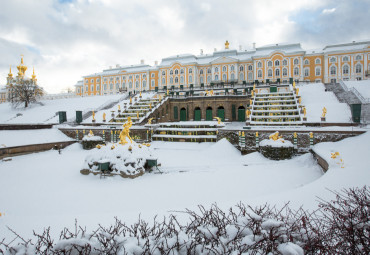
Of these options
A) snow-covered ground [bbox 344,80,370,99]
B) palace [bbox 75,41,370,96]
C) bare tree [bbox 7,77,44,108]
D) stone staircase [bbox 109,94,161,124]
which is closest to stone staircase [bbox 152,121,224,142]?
stone staircase [bbox 109,94,161,124]

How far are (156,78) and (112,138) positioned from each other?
4199cm

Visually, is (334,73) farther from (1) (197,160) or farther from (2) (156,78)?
(1) (197,160)

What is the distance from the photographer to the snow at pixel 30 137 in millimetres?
17419

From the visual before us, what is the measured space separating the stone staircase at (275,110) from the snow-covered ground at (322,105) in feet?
3.97

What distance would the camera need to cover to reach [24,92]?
4144 centimetres

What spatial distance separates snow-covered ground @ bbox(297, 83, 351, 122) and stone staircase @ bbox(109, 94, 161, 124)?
17830 millimetres

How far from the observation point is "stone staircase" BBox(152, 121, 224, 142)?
1966 cm

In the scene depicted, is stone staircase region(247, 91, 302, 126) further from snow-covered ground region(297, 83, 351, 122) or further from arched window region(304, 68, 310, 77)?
arched window region(304, 68, 310, 77)

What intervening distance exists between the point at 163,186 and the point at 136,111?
20.2 m

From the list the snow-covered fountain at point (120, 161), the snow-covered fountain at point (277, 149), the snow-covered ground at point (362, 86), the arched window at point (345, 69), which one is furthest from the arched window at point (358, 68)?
the snow-covered fountain at point (120, 161)

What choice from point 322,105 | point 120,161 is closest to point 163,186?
point 120,161

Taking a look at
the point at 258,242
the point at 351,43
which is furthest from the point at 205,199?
the point at 351,43

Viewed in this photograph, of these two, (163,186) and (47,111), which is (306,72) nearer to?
(163,186)

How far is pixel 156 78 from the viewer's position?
60469 mm
